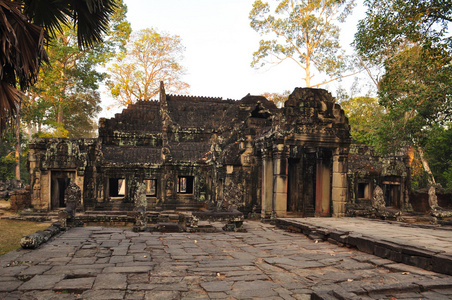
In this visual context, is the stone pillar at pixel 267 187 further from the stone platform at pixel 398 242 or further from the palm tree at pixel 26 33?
the palm tree at pixel 26 33

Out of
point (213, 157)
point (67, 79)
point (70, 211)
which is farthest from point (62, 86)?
point (70, 211)

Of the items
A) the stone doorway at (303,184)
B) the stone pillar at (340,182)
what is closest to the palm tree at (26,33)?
the stone pillar at (340,182)

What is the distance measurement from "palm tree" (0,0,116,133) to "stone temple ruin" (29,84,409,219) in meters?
7.39

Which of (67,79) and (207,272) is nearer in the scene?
(207,272)

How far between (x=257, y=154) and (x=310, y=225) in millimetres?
5811

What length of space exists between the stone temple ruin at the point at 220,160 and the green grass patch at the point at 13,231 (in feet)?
Result: 7.75

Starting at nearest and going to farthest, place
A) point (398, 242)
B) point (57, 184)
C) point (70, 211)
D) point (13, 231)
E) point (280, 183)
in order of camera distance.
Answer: point (398, 242), point (70, 211), point (280, 183), point (13, 231), point (57, 184)

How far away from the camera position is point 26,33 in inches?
212

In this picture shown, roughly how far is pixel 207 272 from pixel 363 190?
18.0 metres

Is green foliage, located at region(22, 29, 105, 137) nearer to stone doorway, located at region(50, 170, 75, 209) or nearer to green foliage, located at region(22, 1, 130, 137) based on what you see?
green foliage, located at region(22, 1, 130, 137)

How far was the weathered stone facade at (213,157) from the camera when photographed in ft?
41.2

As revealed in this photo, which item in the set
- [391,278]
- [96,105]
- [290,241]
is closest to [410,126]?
[290,241]

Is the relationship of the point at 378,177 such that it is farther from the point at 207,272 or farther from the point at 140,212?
the point at 207,272

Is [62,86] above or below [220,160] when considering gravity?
above
